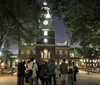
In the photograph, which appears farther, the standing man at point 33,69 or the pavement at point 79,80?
the pavement at point 79,80

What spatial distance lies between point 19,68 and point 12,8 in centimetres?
401

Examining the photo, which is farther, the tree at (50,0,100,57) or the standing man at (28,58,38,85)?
the standing man at (28,58,38,85)

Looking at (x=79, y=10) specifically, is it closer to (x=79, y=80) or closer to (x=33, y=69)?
(x=33, y=69)

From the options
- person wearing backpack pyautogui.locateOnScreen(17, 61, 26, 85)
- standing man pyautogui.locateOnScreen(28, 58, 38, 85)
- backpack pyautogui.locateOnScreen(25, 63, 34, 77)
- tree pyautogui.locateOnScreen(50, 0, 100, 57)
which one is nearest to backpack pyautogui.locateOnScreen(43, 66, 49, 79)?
standing man pyautogui.locateOnScreen(28, 58, 38, 85)

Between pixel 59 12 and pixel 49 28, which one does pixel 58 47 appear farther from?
pixel 59 12

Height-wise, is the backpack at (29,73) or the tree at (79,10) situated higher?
the tree at (79,10)

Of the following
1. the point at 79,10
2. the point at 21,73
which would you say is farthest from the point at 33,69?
the point at 79,10

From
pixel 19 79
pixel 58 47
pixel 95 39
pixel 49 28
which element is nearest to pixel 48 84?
pixel 19 79

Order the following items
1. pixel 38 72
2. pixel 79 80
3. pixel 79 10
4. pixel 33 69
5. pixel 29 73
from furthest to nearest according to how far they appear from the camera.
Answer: pixel 79 80 → pixel 38 72 → pixel 33 69 → pixel 29 73 → pixel 79 10

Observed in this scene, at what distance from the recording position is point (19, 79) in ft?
48.4

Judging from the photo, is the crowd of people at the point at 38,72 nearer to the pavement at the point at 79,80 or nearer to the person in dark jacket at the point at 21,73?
the person in dark jacket at the point at 21,73

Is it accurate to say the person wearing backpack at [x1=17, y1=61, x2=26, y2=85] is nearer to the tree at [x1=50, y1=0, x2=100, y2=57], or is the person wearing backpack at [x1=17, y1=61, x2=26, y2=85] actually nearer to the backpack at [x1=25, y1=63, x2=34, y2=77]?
the backpack at [x1=25, y1=63, x2=34, y2=77]

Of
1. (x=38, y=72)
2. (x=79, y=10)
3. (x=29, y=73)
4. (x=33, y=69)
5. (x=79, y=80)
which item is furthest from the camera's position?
(x=79, y=80)

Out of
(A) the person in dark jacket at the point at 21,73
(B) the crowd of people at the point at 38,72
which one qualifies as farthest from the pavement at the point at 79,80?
(A) the person in dark jacket at the point at 21,73
